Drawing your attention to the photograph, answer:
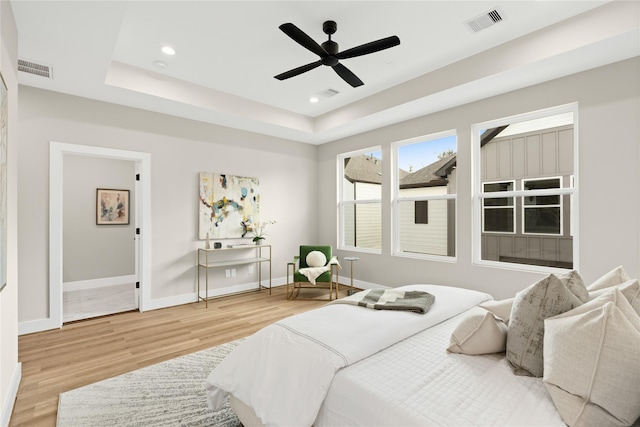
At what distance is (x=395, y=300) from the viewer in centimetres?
223

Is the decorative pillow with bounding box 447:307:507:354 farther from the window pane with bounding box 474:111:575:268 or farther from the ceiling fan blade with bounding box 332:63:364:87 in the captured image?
the window pane with bounding box 474:111:575:268

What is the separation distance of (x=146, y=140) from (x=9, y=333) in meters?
2.78

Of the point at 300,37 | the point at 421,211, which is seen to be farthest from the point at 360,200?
the point at 300,37

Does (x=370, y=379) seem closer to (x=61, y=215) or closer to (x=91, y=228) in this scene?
(x=61, y=215)

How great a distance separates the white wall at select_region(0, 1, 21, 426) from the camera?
1975mm

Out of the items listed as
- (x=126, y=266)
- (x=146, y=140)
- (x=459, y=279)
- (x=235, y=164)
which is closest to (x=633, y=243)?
(x=459, y=279)

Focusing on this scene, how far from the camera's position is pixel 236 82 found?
407 cm

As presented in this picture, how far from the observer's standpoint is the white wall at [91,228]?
5.53 meters

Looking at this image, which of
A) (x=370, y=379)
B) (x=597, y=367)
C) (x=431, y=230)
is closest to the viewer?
(x=597, y=367)

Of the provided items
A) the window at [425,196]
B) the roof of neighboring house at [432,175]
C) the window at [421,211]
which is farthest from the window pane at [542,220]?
the window at [421,211]

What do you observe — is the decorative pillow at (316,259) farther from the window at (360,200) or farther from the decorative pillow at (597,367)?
the decorative pillow at (597,367)

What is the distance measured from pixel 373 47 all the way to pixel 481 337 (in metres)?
2.34

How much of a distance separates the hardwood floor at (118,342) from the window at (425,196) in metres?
1.76

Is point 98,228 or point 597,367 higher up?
point 98,228
